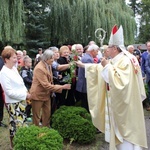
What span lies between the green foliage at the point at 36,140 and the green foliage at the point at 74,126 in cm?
88

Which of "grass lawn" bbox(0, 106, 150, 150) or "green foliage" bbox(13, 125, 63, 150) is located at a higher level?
"green foliage" bbox(13, 125, 63, 150)

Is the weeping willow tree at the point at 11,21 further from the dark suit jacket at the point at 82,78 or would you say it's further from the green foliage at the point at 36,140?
the green foliage at the point at 36,140

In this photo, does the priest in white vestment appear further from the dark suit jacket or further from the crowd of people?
the dark suit jacket

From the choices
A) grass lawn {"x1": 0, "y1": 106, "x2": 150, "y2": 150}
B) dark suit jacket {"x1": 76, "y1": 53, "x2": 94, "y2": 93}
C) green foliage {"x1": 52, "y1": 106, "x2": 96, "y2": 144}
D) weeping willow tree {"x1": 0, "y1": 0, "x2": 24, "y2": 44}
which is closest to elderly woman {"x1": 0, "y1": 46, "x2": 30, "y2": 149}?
grass lawn {"x1": 0, "y1": 106, "x2": 150, "y2": 150}

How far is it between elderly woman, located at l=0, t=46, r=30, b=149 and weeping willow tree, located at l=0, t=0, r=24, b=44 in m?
8.35

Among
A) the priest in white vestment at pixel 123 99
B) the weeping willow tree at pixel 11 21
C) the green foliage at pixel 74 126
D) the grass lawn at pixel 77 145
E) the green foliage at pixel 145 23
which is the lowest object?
the grass lawn at pixel 77 145

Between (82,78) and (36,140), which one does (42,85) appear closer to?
(82,78)

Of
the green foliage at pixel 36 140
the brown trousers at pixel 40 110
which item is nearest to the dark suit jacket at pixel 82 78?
Answer: the brown trousers at pixel 40 110

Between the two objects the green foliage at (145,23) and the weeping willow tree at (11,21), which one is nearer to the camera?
the weeping willow tree at (11,21)

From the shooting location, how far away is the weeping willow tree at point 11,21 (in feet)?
39.3

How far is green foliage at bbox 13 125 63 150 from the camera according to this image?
11.3ft

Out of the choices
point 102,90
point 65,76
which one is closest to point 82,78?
point 65,76

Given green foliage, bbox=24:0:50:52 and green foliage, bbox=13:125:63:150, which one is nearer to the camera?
green foliage, bbox=13:125:63:150

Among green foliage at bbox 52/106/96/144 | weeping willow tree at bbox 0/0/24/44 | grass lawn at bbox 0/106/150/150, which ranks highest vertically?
weeping willow tree at bbox 0/0/24/44
